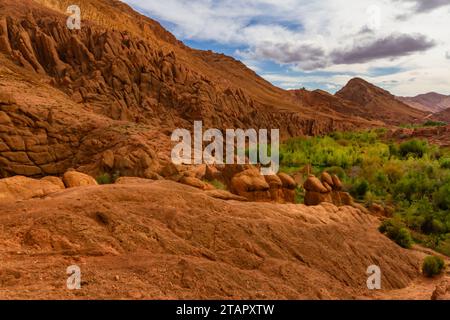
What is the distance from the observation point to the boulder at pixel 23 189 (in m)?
8.42

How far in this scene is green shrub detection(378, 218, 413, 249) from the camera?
1232cm

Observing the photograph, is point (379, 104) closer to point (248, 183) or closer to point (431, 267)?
point (248, 183)

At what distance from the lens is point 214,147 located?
2786cm

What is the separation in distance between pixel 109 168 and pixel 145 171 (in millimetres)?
2270

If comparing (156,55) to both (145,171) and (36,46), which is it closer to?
(36,46)

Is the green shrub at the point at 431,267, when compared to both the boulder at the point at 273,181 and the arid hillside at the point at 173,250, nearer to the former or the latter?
the arid hillside at the point at 173,250

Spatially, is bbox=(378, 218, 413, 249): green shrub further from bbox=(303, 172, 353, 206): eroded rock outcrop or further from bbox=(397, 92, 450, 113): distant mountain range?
bbox=(397, 92, 450, 113): distant mountain range

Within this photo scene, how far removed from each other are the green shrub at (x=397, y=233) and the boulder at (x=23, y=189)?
409 inches

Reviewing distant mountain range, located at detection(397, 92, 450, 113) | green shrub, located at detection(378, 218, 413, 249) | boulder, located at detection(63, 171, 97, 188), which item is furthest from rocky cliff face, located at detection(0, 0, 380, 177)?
distant mountain range, located at detection(397, 92, 450, 113)

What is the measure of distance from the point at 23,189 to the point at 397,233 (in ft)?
37.0
